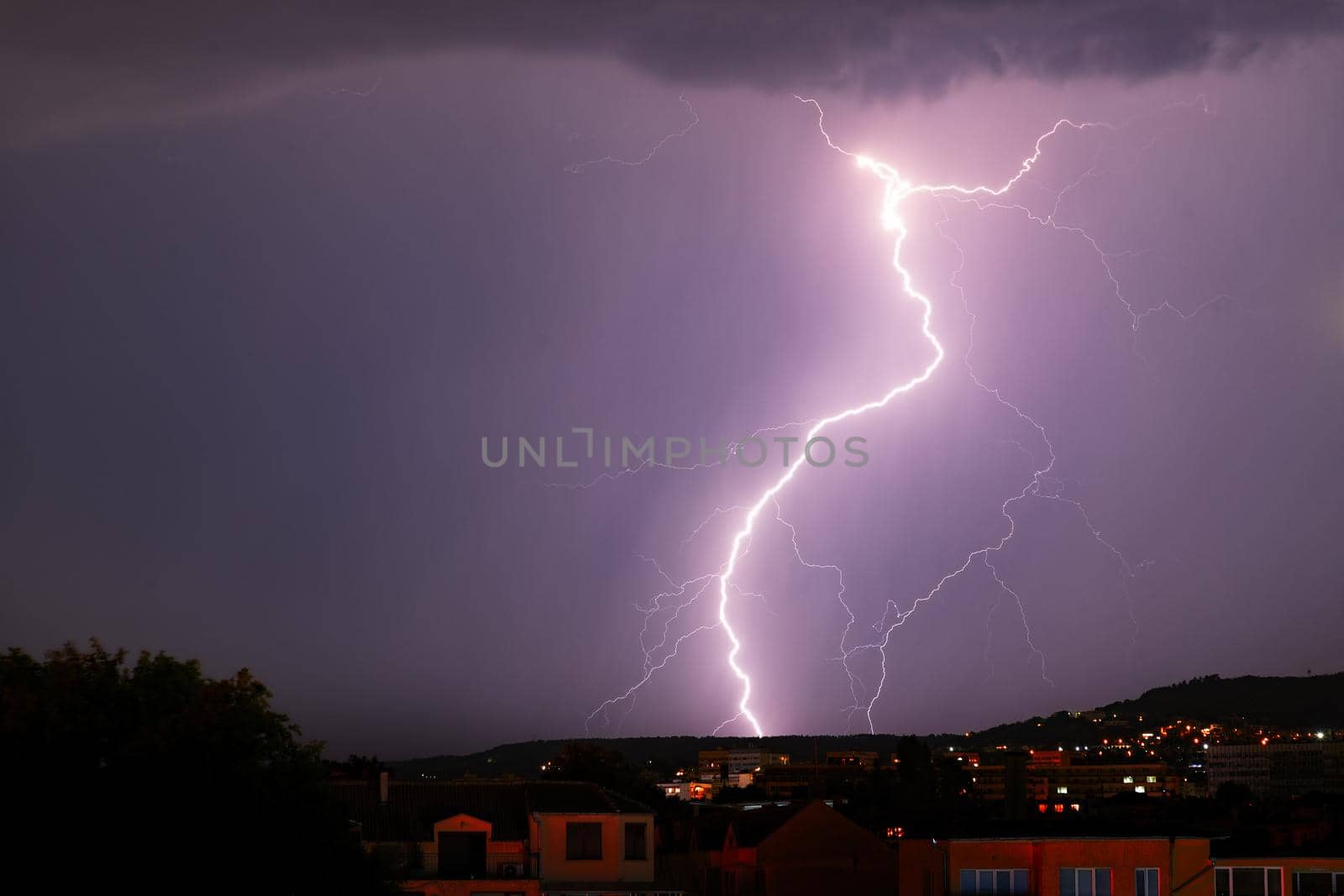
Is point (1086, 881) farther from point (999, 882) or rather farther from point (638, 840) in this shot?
point (638, 840)

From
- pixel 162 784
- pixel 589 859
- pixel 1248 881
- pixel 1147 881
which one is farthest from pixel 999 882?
pixel 162 784

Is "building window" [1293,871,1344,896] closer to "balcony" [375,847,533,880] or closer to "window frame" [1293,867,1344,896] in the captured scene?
"window frame" [1293,867,1344,896]

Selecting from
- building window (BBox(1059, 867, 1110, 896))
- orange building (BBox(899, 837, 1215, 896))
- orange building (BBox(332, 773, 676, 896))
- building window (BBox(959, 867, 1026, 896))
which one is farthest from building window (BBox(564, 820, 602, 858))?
building window (BBox(1059, 867, 1110, 896))

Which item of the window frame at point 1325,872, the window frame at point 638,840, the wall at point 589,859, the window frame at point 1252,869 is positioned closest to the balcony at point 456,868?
the wall at point 589,859

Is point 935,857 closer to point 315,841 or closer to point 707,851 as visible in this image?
point 315,841

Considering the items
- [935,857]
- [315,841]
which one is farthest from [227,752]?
[935,857]
